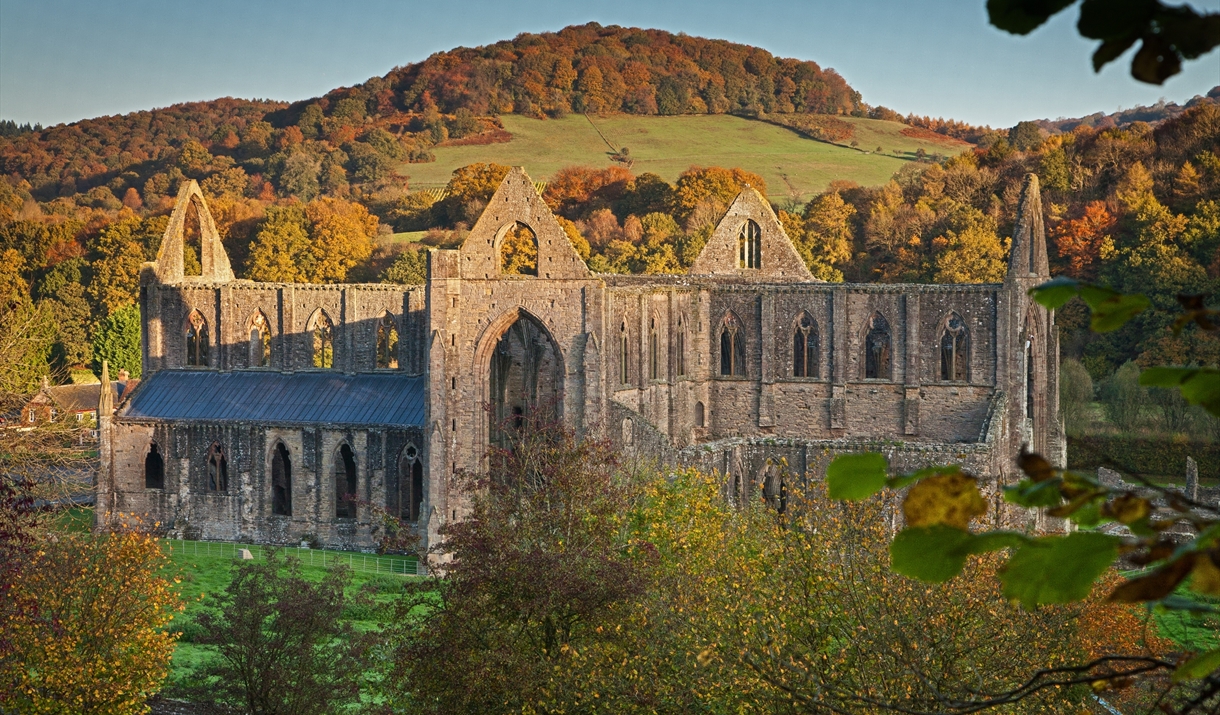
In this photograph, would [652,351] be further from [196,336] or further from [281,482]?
[196,336]

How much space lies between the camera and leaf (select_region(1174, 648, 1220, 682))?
2.88 metres

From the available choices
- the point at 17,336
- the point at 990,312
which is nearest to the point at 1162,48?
the point at 17,336

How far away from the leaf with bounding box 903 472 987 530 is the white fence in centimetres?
3260

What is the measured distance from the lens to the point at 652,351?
37.3m

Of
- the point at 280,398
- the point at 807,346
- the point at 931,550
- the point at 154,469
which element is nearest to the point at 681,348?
the point at 807,346

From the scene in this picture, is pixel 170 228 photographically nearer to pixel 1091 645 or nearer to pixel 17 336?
pixel 17 336

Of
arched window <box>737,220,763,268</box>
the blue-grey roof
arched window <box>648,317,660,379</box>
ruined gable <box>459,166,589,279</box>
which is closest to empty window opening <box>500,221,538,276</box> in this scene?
arched window <box>737,220,763,268</box>

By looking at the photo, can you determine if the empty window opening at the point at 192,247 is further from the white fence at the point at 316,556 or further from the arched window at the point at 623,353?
the arched window at the point at 623,353

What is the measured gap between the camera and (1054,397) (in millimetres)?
38719

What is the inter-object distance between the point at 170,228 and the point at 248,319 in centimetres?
408

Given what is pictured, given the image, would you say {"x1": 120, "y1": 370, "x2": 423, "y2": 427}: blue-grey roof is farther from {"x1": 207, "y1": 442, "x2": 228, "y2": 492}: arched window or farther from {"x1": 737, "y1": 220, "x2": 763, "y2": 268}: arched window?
{"x1": 737, "y1": 220, "x2": 763, "y2": 268}: arched window

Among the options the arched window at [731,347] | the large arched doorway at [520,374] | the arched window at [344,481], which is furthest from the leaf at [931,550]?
the arched window at [731,347]

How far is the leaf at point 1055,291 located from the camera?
2.94 meters

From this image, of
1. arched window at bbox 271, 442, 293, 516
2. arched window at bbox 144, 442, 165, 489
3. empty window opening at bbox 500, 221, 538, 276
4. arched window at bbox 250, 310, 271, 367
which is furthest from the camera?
empty window opening at bbox 500, 221, 538, 276
